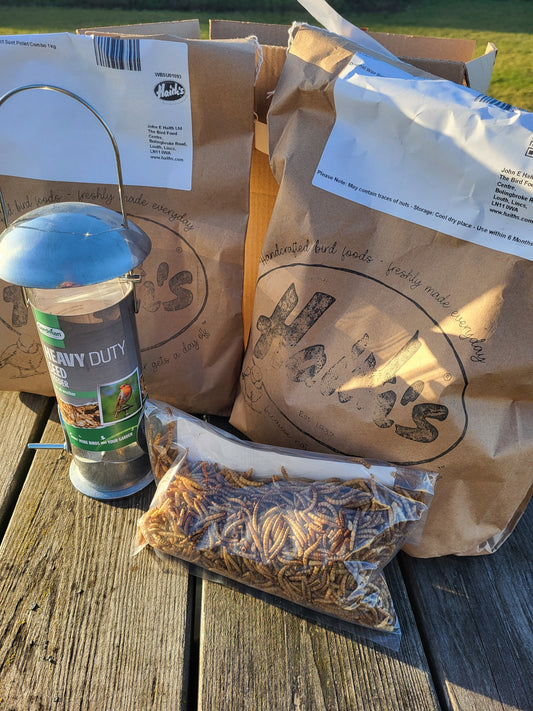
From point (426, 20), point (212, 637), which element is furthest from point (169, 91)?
point (426, 20)

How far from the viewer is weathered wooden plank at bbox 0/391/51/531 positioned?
81 centimetres

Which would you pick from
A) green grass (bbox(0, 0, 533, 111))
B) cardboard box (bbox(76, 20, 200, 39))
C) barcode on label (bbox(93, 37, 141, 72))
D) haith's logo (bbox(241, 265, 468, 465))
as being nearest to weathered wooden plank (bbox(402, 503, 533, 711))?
haith's logo (bbox(241, 265, 468, 465))

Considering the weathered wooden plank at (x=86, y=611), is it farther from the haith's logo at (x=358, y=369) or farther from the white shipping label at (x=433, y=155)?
the white shipping label at (x=433, y=155)

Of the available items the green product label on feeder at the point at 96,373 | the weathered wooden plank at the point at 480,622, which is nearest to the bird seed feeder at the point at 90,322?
the green product label on feeder at the point at 96,373

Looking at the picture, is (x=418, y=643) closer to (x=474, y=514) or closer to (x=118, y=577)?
(x=474, y=514)

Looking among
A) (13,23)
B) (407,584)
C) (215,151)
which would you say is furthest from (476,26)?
(407,584)

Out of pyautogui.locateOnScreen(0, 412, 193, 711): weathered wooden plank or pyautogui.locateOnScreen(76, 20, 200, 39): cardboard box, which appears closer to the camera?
pyautogui.locateOnScreen(0, 412, 193, 711): weathered wooden plank

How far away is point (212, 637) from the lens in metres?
0.65

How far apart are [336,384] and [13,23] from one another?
3.73m

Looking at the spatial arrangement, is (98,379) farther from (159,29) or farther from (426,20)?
(426,20)

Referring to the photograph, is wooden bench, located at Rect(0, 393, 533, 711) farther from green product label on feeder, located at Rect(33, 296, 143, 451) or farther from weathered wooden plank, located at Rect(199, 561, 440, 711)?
green product label on feeder, located at Rect(33, 296, 143, 451)

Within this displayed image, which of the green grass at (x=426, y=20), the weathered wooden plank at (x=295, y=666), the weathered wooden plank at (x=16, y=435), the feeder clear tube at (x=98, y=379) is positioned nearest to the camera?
the weathered wooden plank at (x=295, y=666)

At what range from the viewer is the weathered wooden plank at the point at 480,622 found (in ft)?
2.02

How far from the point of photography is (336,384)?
29.4 inches
